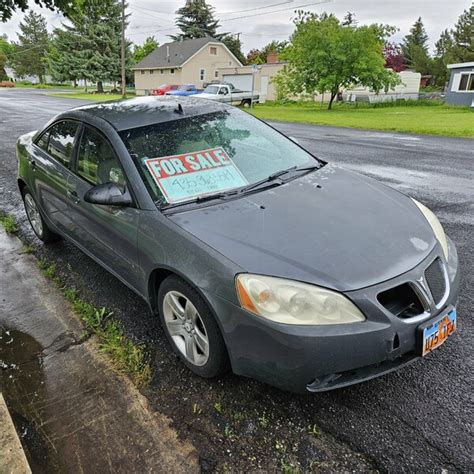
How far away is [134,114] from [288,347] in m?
2.23

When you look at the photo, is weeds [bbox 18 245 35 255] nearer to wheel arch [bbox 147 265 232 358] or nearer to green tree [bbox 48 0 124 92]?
wheel arch [bbox 147 265 232 358]

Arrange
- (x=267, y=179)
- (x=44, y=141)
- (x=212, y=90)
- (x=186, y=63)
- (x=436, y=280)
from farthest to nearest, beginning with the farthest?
(x=186, y=63)
(x=212, y=90)
(x=44, y=141)
(x=267, y=179)
(x=436, y=280)

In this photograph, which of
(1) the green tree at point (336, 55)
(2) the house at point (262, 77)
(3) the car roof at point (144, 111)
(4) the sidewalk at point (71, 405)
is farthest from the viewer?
(2) the house at point (262, 77)

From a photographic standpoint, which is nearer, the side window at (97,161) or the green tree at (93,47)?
the side window at (97,161)

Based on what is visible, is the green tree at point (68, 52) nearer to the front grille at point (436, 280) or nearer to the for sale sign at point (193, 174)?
the for sale sign at point (193, 174)

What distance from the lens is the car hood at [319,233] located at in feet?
6.56

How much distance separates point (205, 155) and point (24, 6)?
387 centimetres

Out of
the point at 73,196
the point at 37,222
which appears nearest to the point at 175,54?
the point at 37,222

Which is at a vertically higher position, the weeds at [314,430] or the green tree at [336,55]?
the green tree at [336,55]

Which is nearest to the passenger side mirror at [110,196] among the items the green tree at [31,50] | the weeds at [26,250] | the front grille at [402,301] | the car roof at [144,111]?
the car roof at [144,111]

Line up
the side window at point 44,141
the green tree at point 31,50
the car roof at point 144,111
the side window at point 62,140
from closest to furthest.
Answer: the car roof at point 144,111
the side window at point 62,140
the side window at point 44,141
the green tree at point 31,50

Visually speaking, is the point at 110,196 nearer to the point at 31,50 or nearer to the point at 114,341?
the point at 114,341

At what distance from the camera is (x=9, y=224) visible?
506 centimetres

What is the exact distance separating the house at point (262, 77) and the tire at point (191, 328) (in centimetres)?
3318
